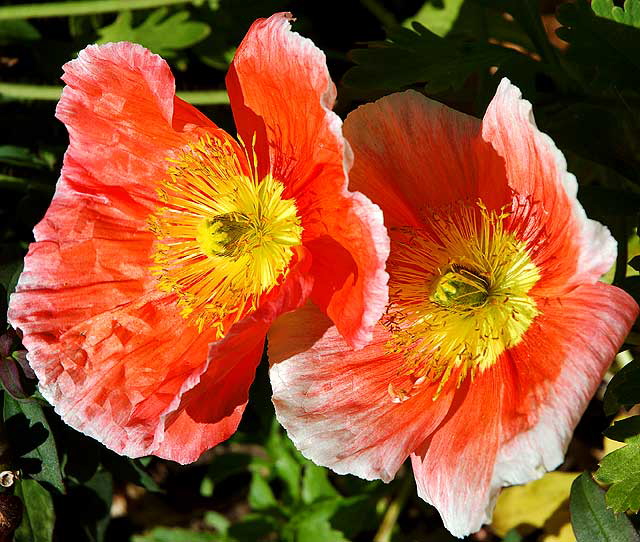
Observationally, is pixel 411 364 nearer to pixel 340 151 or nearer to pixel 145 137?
pixel 340 151

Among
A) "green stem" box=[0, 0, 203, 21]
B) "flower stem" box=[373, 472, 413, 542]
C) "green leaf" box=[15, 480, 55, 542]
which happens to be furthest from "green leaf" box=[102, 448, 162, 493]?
"green stem" box=[0, 0, 203, 21]

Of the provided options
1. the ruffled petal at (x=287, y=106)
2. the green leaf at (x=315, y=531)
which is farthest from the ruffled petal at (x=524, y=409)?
the green leaf at (x=315, y=531)

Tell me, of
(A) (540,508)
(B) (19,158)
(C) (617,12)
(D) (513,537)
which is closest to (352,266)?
(C) (617,12)

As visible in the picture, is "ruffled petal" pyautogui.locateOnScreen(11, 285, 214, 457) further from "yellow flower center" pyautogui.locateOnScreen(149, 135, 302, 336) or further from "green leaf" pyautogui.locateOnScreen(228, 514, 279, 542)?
"green leaf" pyautogui.locateOnScreen(228, 514, 279, 542)

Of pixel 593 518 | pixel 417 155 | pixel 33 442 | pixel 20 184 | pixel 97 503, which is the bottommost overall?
pixel 97 503

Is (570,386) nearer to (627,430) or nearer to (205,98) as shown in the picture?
(627,430)

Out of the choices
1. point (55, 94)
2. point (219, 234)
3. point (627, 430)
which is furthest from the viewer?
point (55, 94)
